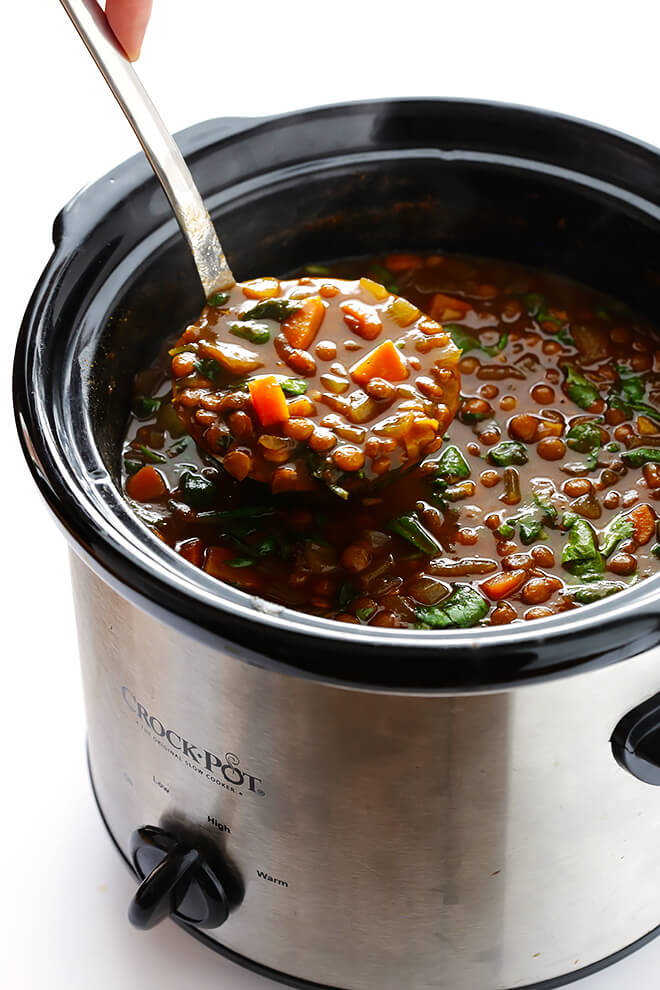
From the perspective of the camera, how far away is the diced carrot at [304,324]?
2.24 meters

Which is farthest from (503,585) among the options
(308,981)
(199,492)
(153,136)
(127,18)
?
(127,18)

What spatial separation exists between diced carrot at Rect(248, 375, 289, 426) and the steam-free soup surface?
0.17 metres

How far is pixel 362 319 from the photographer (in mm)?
2275

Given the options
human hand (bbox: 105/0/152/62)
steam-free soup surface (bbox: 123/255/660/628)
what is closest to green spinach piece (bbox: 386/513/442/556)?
steam-free soup surface (bbox: 123/255/660/628)

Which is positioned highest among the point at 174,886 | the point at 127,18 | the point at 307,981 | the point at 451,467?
the point at 127,18

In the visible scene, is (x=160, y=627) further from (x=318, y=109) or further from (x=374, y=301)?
(x=318, y=109)

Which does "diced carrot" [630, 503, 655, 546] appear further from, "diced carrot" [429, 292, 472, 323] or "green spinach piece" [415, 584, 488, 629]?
"diced carrot" [429, 292, 472, 323]

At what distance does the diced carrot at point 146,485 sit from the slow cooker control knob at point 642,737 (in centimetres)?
99

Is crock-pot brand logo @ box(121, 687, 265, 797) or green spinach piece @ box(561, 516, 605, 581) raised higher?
green spinach piece @ box(561, 516, 605, 581)

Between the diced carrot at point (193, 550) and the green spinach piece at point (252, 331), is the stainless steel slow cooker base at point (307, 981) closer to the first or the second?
the diced carrot at point (193, 550)

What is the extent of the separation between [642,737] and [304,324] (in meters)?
0.96

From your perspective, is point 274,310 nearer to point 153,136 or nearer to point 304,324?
point 304,324

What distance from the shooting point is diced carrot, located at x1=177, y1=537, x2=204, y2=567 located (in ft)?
7.20

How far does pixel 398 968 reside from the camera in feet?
6.99
